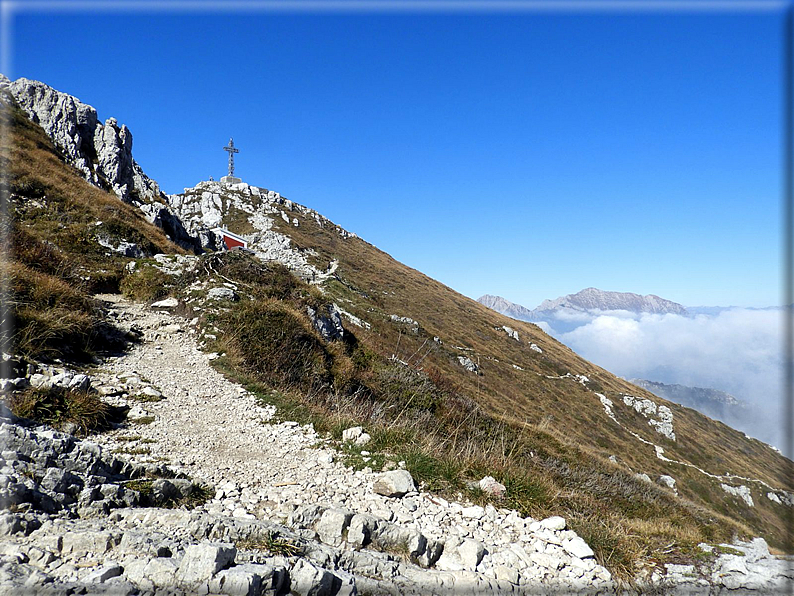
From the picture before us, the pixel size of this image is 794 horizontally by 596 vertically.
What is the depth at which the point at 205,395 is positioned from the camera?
9648 mm

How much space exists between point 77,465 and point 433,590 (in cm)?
500

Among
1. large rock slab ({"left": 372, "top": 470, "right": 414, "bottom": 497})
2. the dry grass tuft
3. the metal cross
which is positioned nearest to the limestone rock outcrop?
the dry grass tuft

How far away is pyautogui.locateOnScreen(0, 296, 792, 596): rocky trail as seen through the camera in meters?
3.97

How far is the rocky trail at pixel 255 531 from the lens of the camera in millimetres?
3969

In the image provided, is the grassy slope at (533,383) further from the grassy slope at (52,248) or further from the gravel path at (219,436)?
the gravel path at (219,436)

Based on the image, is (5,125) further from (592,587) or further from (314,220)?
(314,220)

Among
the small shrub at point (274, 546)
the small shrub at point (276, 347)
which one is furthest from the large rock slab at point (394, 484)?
the small shrub at point (276, 347)

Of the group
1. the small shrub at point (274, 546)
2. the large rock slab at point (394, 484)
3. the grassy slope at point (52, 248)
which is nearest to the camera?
the small shrub at point (274, 546)

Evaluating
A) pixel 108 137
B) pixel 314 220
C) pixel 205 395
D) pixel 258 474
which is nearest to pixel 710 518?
pixel 258 474

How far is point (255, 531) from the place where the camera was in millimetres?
4914

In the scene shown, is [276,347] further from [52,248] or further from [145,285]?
[52,248]

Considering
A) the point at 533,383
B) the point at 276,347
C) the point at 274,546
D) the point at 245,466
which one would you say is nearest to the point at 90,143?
the point at 276,347

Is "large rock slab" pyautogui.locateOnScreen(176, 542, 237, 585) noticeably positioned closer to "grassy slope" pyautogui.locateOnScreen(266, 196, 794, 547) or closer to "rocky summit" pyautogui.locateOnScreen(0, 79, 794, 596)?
"rocky summit" pyautogui.locateOnScreen(0, 79, 794, 596)

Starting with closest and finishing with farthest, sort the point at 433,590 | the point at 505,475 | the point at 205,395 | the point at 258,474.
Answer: the point at 433,590 < the point at 258,474 < the point at 505,475 < the point at 205,395
